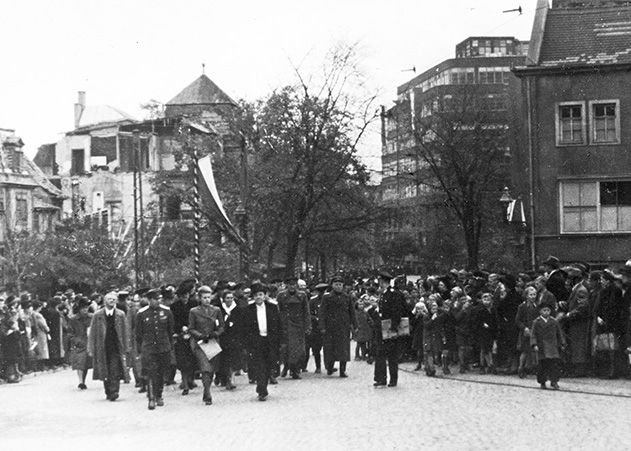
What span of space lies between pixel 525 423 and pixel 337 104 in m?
33.5

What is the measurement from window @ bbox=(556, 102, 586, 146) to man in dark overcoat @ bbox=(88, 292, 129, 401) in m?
22.0

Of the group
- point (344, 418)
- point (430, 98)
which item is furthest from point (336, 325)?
point (430, 98)

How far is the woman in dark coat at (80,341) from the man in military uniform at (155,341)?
410cm

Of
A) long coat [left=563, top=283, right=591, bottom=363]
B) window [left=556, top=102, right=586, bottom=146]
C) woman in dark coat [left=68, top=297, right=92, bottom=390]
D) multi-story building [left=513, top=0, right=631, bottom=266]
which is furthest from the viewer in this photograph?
window [left=556, top=102, right=586, bottom=146]

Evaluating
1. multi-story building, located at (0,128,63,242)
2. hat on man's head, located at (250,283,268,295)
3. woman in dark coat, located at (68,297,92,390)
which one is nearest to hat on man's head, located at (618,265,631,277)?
hat on man's head, located at (250,283,268,295)

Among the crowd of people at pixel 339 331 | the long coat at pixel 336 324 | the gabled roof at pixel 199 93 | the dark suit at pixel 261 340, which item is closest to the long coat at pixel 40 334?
the crowd of people at pixel 339 331

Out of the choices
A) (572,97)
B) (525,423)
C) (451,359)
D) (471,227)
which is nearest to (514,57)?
(471,227)

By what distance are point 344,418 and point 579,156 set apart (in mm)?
24860

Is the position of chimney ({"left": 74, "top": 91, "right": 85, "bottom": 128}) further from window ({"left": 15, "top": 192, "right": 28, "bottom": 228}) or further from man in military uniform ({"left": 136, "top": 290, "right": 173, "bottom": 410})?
man in military uniform ({"left": 136, "top": 290, "right": 173, "bottom": 410})

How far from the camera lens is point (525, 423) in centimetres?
1269

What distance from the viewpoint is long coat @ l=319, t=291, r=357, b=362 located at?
20203 mm

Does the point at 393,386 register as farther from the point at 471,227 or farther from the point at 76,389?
the point at 471,227

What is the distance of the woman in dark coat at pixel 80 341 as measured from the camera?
20161 millimetres

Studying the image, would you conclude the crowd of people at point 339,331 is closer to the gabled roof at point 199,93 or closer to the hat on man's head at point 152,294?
→ the hat on man's head at point 152,294
